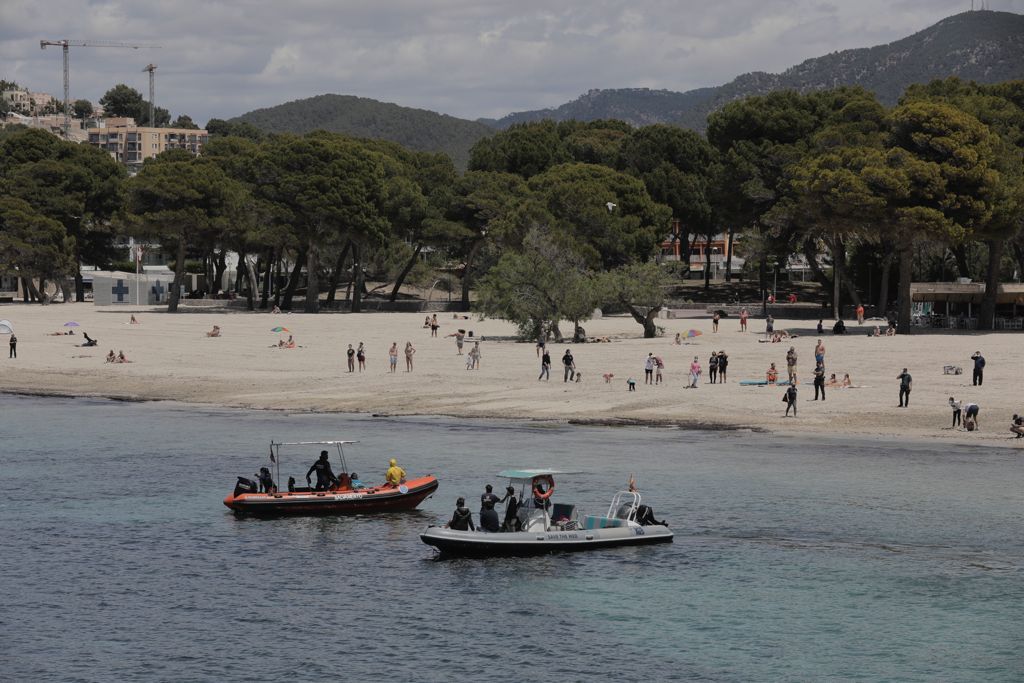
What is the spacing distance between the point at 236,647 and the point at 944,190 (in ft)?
216

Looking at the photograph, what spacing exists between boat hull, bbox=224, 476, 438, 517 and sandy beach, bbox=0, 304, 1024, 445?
18391 millimetres

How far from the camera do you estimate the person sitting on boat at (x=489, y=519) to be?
112ft

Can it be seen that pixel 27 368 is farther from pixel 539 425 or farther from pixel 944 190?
pixel 944 190

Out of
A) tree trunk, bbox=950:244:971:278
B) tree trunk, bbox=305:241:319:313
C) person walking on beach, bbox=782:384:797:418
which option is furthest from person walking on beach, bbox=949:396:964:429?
tree trunk, bbox=305:241:319:313

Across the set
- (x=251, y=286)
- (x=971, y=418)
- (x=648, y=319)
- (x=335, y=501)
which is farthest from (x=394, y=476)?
(x=251, y=286)

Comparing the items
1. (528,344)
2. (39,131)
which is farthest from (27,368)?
(39,131)

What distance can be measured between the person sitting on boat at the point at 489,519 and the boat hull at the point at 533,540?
8.8 inches

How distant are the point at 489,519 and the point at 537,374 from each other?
3587 centimetres

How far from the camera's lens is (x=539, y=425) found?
56531 millimetres

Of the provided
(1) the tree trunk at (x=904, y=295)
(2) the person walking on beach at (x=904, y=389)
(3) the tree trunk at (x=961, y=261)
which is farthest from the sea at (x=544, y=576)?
(3) the tree trunk at (x=961, y=261)

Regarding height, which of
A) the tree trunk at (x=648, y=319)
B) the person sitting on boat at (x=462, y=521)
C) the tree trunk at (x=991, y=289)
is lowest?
the person sitting on boat at (x=462, y=521)

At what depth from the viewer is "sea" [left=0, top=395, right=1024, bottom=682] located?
1051 inches

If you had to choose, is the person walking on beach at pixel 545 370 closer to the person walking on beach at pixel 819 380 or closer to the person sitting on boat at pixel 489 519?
the person walking on beach at pixel 819 380

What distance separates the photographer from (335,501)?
128ft
